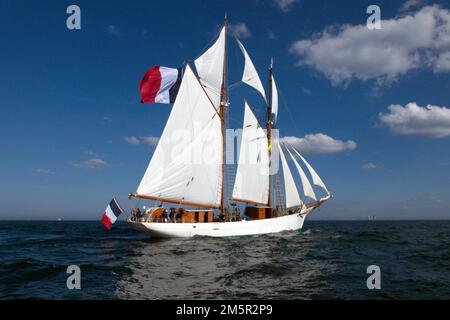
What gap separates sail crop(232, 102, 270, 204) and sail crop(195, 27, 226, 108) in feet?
20.5

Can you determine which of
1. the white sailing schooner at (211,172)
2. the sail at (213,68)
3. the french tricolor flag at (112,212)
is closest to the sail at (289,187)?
the white sailing schooner at (211,172)

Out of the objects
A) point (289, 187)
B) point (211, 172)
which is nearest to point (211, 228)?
point (211, 172)

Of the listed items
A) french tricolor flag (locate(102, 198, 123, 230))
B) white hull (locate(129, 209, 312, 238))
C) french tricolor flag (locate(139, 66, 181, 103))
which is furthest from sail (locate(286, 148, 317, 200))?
french tricolor flag (locate(102, 198, 123, 230))

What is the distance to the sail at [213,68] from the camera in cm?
4066

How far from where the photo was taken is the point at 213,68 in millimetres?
41750

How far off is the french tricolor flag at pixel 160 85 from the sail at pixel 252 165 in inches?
504

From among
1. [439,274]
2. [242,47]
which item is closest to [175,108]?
[242,47]

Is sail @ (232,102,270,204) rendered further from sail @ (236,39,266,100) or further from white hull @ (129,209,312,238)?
white hull @ (129,209,312,238)

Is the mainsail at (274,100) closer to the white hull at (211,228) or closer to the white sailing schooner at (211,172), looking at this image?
the white sailing schooner at (211,172)

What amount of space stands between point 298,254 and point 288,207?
21866 mm

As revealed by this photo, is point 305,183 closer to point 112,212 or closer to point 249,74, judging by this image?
point 249,74

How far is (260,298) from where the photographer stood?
13.1 metres
